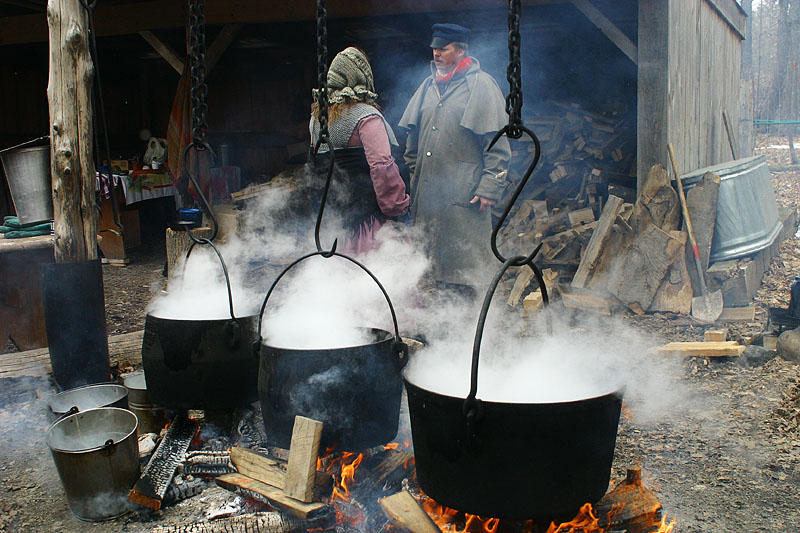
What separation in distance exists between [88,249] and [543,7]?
673 centimetres

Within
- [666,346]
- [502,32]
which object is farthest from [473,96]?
[502,32]

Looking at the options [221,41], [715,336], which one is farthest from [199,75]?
[221,41]

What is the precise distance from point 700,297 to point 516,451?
4732mm

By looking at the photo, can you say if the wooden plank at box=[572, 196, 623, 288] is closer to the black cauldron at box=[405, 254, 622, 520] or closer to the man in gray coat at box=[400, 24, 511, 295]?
the man in gray coat at box=[400, 24, 511, 295]

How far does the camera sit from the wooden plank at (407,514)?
226cm

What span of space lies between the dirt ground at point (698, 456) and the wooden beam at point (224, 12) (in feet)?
14.9

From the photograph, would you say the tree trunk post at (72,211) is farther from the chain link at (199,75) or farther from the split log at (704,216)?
the split log at (704,216)

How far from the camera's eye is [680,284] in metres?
6.02

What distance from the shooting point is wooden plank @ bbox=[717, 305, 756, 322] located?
226 inches

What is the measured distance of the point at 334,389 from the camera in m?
2.67

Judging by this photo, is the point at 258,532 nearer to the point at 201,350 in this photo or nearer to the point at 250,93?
the point at 201,350

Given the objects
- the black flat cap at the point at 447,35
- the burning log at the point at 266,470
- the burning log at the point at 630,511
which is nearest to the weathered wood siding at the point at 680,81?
the black flat cap at the point at 447,35

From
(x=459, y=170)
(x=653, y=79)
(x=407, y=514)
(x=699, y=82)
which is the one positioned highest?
(x=699, y=82)

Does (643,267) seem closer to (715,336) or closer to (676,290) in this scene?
(676,290)
